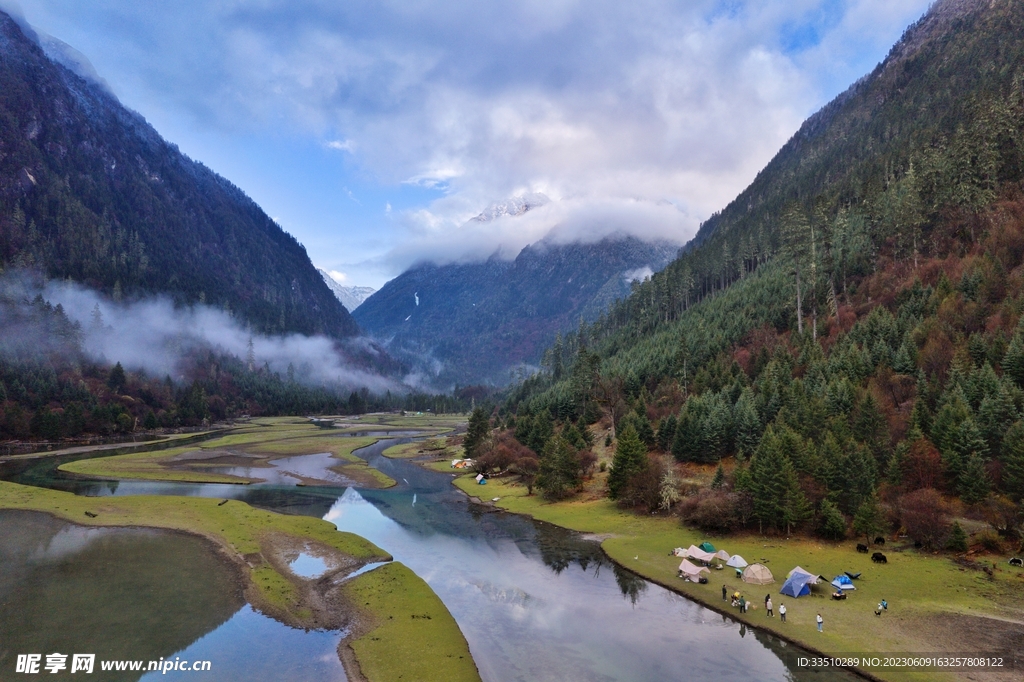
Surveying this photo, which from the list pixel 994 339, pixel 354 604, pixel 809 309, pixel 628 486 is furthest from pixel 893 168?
pixel 354 604

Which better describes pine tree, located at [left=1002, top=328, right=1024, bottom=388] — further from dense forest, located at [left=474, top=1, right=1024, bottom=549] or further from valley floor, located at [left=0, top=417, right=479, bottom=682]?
valley floor, located at [left=0, top=417, right=479, bottom=682]

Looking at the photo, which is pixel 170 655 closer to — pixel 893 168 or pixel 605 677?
pixel 605 677

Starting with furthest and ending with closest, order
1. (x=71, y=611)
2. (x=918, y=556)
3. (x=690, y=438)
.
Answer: (x=690, y=438)
(x=918, y=556)
(x=71, y=611)

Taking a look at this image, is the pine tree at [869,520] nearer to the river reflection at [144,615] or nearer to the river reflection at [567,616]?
the river reflection at [567,616]

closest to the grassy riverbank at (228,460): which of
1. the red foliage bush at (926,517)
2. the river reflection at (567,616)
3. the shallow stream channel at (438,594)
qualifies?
the shallow stream channel at (438,594)

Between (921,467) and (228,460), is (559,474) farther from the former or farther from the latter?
(228,460)

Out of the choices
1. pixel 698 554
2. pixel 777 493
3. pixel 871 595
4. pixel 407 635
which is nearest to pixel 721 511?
pixel 777 493
